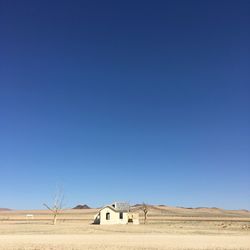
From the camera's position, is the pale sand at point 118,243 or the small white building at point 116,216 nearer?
the pale sand at point 118,243

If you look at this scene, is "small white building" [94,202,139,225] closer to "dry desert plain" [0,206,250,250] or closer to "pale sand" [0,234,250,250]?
"dry desert plain" [0,206,250,250]

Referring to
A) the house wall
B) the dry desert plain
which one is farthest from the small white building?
the dry desert plain

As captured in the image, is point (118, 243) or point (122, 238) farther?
point (122, 238)

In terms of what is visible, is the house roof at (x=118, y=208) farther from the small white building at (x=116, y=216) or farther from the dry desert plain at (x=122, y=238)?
the dry desert plain at (x=122, y=238)

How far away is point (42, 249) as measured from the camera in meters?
27.2

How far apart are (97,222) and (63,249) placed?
55.5 m

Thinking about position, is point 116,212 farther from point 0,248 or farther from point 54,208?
point 0,248

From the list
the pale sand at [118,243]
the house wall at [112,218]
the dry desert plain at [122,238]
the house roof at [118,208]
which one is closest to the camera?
the pale sand at [118,243]

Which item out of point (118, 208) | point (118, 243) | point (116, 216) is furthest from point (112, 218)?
point (118, 243)

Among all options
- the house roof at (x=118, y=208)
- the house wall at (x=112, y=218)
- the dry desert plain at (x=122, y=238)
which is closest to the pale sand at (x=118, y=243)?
the dry desert plain at (x=122, y=238)

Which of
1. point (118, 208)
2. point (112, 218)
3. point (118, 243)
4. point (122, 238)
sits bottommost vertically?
point (118, 243)

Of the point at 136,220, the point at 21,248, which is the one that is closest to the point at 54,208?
the point at 136,220

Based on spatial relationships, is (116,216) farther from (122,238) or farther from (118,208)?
(122,238)

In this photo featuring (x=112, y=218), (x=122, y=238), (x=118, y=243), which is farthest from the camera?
(x=112, y=218)
